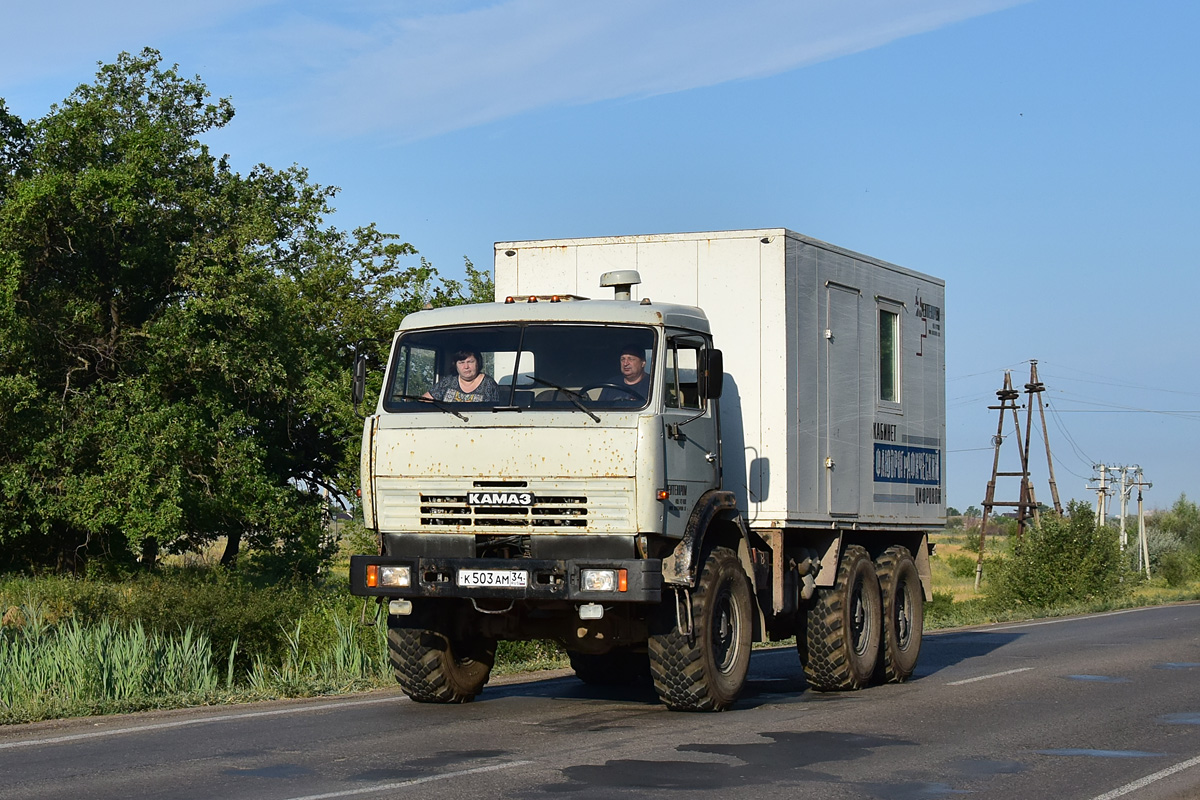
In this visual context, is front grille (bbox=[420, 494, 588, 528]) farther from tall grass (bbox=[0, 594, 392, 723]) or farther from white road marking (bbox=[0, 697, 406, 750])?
tall grass (bbox=[0, 594, 392, 723])

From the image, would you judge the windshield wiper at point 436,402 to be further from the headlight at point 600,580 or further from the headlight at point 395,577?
the headlight at point 600,580

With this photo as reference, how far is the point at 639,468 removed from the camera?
996 centimetres

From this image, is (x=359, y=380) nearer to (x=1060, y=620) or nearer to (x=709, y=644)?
(x=709, y=644)

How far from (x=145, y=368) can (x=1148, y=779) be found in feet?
79.4

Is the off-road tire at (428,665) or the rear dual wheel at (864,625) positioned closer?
the off-road tire at (428,665)

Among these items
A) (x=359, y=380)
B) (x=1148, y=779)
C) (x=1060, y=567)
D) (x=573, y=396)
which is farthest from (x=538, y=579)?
(x=1060, y=567)

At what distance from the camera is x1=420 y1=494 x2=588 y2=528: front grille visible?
397 inches

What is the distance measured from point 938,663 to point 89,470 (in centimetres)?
1726

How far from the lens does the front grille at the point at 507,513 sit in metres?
10.1

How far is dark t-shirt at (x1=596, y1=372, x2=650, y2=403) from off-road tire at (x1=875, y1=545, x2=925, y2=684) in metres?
4.96

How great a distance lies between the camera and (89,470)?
27.0m

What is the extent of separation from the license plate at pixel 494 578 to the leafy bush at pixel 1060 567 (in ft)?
109

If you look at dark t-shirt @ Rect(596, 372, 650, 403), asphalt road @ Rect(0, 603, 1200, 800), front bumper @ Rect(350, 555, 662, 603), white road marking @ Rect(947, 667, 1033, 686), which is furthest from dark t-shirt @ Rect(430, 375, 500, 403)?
Result: white road marking @ Rect(947, 667, 1033, 686)

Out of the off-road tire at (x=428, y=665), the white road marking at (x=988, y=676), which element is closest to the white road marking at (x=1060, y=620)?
the white road marking at (x=988, y=676)
